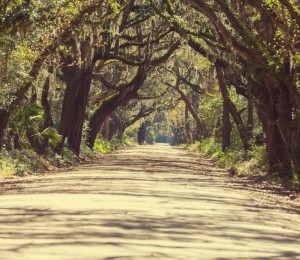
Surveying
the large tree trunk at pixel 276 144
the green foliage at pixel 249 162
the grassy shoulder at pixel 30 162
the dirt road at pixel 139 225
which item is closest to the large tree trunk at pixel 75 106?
the grassy shoulder at pixel 30 162

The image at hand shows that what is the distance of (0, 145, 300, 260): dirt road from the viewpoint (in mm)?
9008

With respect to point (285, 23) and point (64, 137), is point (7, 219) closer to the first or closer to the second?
point (285, 23)

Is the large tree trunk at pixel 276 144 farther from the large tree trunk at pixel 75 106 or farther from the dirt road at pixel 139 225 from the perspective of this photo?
the large tree trunk at pixel 75 106

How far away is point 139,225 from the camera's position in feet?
37.9

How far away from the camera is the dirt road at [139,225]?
901 cm

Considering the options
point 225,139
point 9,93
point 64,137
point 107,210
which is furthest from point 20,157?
point 225,139

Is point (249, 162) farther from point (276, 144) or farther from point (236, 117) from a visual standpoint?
point (236, 117)

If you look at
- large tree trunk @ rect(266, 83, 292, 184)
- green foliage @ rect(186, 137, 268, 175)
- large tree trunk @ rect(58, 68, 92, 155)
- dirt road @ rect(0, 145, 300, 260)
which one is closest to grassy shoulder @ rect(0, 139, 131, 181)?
large tree trunk @ rect(58, 68, 92, 155)

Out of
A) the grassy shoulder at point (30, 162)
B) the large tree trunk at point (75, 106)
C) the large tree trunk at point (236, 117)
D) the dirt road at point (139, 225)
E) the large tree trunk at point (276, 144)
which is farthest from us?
the large tree trunk at point (75, 106)

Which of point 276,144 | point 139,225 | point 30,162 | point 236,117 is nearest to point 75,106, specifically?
point 236,117

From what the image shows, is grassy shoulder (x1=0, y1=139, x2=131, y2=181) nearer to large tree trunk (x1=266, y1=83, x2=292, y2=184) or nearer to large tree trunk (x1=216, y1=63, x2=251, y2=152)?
large tree trunk (x1=216, y1=63, x2=251, y2=152)

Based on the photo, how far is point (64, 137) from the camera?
37.6 m

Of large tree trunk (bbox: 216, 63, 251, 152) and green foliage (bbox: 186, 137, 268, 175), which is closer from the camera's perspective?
green foliage (bbox: 186, 137, 268, 175)

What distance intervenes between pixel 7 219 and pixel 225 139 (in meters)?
35.7
